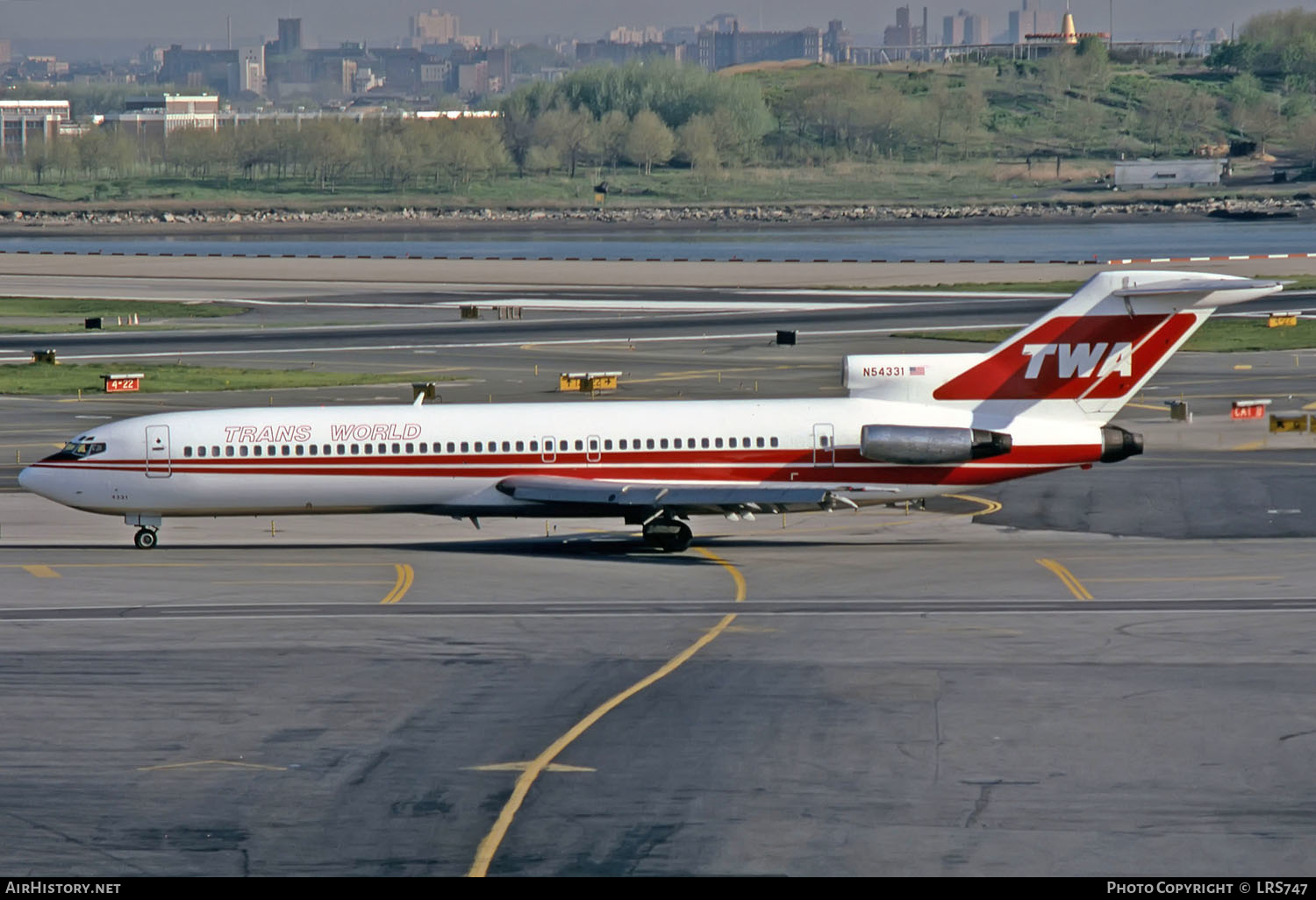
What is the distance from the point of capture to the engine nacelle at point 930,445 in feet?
127

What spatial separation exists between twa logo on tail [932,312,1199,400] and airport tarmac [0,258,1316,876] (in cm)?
385

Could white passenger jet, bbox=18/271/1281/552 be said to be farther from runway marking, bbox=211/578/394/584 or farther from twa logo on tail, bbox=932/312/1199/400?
runway marking, bbox=211/578/394/584

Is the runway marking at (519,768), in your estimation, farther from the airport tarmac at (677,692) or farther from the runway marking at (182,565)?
the runway marking at (182,565)

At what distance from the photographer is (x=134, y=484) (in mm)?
40656

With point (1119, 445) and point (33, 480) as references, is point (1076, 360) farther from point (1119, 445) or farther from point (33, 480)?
point (33, 480)

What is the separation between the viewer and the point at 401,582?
36.8m

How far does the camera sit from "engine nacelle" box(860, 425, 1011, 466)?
127ft

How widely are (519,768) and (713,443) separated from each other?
1794 centimetres

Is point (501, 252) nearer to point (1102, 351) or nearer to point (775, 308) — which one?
point (775, 308)

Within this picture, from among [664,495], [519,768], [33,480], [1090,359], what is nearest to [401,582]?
[664,495]

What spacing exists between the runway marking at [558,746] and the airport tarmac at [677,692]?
0.24 feet

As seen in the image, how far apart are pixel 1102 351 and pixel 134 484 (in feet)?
78.5

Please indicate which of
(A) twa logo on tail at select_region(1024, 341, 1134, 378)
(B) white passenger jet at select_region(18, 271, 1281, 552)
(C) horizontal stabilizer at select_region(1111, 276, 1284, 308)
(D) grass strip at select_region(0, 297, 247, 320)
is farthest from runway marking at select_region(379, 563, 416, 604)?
(D) grass strip at select_region(0, 297, 247, 320)
